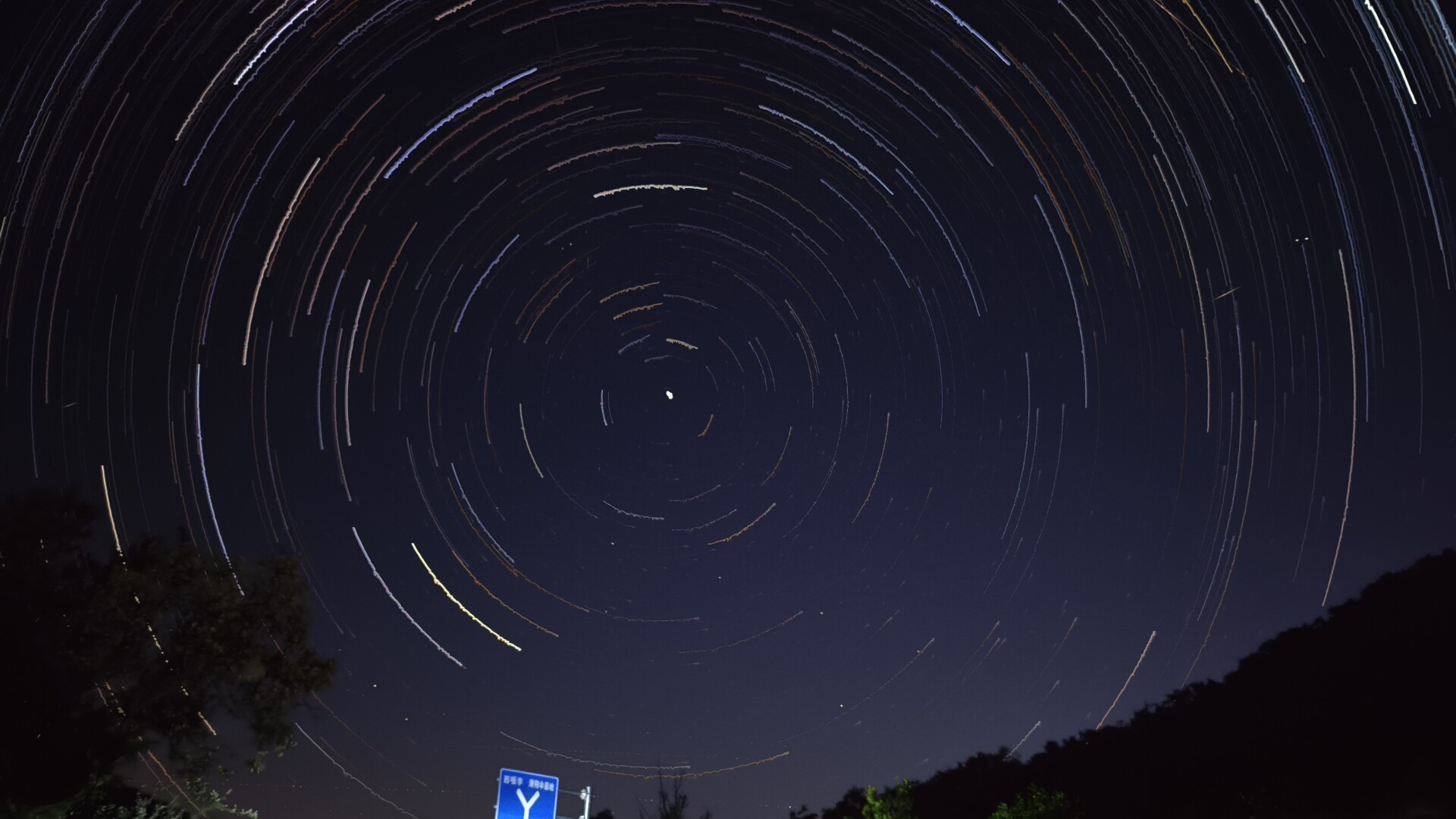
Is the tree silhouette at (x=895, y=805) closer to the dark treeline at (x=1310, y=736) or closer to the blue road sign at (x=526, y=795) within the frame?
the dark treeline at (x=1310, y=736)

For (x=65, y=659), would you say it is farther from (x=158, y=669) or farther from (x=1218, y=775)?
(x=1218, y=775)

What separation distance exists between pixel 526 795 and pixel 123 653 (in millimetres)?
15683

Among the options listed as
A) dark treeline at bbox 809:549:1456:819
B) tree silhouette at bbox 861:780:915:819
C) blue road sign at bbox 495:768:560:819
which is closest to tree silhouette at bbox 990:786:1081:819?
dark treeline at bbox 809:549:1456:819

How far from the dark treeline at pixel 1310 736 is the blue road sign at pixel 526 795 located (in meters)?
19.6

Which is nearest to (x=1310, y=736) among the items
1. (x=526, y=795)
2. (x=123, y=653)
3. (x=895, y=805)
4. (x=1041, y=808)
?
(x=1041, y=808)

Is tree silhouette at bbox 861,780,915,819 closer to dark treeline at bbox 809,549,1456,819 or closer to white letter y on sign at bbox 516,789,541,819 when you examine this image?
dark treeline at bbox 809,549,1456,819

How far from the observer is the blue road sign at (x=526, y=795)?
1291 cm

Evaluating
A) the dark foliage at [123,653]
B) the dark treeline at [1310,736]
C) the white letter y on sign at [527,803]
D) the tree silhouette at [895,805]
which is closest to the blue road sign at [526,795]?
the white letter y on sign at [527,803]

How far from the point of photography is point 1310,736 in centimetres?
2905

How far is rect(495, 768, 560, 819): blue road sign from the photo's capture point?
1291 centimetres

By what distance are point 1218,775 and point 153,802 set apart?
3216 centimetres

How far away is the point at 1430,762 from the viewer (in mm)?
22453

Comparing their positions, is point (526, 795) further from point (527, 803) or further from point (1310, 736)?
point (1310, 736)

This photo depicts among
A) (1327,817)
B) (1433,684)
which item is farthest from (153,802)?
(1433,684)
